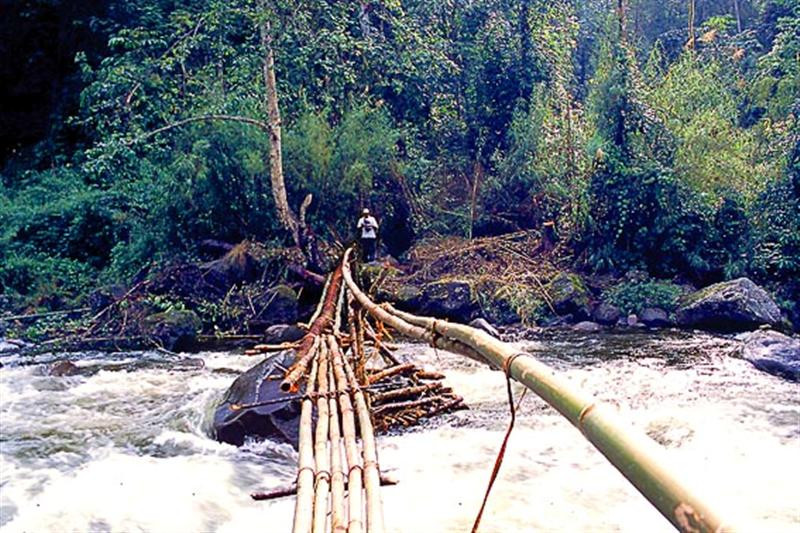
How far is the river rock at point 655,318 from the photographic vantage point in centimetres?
858

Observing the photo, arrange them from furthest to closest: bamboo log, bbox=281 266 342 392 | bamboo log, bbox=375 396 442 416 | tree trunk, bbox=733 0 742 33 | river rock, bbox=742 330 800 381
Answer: tree trunk, bbox=733 0 742 33 < river rock, bbox=742 330 800 381 < bamboo log, bbox=375 396 442 416 < bamboo log, bbox=281 266 342 392

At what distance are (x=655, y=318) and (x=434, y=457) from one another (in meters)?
5.49

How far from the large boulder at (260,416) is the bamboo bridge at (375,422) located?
45 cm

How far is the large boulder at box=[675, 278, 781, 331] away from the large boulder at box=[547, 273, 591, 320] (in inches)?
42.5

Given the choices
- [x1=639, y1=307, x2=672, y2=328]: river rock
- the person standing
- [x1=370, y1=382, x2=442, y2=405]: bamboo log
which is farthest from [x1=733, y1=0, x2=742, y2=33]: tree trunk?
[x1=370, y1=382, x2=442, y2=405]: bamboo log

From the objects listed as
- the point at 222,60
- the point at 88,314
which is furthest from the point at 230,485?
the point at 222,60

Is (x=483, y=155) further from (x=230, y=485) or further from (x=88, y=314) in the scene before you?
(x=230, y=485)

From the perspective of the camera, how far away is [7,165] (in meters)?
13.8

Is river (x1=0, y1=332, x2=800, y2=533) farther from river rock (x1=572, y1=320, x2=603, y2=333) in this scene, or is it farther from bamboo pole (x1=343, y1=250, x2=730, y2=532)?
bamboo pole (x1=343, y1=250, x2=730, y2=532)

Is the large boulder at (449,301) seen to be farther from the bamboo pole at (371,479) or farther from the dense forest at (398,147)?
the bamboo pole at (371,479)

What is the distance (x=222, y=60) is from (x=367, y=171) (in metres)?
2.52

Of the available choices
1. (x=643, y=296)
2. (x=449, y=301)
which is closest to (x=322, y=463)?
(x=449, y=301)

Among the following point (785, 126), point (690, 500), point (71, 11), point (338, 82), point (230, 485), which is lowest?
point (230, 485)

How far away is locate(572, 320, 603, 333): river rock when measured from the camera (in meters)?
8.41
